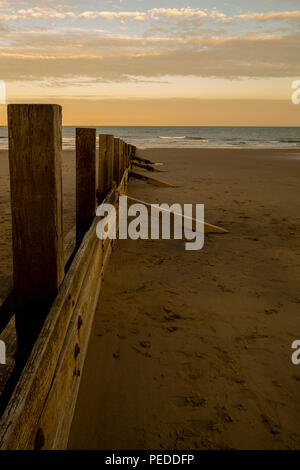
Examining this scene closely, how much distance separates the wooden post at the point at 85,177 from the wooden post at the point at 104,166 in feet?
4.77

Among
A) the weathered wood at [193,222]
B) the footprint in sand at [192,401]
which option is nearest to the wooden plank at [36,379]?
the footprint in sand at [192,401]

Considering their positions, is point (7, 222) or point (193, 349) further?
point (7, 222)

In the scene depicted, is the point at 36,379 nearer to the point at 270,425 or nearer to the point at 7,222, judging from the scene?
the point at 270,425

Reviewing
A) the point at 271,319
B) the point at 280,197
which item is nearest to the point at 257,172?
the point at 280,197

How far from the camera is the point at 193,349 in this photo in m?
2.80

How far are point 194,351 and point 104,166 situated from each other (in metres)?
2.89

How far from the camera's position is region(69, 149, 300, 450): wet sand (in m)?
2.07

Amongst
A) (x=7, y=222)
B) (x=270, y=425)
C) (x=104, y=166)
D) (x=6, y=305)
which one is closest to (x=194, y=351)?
(x=270, y=425)

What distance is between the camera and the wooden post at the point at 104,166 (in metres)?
4.87

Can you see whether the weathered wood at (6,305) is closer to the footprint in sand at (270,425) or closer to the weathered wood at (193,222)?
the footprint in sand at (270,425)

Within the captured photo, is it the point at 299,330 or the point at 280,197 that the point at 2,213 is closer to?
the point at 299,330

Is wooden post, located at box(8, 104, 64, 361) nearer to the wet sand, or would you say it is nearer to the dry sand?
the dry sand

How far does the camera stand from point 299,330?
3.06 metres
